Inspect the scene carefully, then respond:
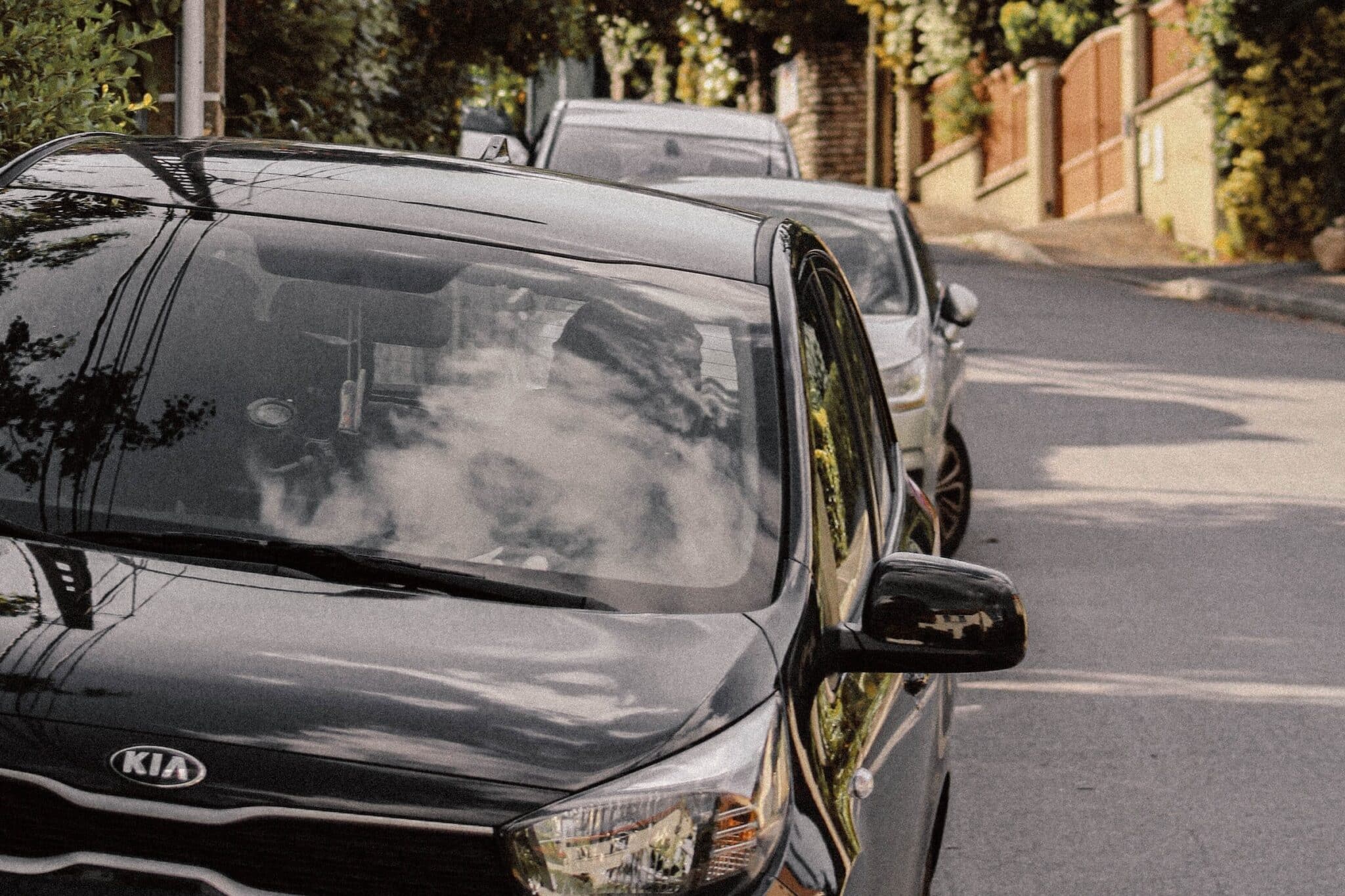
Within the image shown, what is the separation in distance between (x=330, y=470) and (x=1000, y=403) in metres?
11.8

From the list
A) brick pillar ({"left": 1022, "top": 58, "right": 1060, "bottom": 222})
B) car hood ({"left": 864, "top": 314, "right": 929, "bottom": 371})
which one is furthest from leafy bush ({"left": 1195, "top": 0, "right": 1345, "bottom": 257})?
car hood ({"left": 864, "top": 314, "right": 929, "bottom": 371})

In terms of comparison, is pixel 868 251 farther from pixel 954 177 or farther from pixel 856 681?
pixel 954 177

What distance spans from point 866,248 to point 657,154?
5.00 m

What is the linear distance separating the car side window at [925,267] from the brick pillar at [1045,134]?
26144 millimetres

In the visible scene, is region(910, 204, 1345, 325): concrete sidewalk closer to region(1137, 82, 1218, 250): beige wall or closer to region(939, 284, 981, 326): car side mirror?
region(1137, 82, 1218, 250): beige wall

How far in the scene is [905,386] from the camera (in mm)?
8648

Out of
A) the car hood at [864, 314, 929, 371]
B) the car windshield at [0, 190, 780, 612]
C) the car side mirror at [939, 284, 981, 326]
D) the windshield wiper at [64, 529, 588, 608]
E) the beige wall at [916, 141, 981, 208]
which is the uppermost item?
the beige wall at [916, 141, 981, 208]

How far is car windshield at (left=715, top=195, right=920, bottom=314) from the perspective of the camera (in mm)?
9562

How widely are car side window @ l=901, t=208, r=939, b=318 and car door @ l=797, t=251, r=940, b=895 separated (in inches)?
226

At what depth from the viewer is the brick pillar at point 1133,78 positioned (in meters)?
31.8

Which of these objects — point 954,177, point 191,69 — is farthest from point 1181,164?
point 191,69

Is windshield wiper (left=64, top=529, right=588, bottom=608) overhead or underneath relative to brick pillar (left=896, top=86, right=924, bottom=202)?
underneath

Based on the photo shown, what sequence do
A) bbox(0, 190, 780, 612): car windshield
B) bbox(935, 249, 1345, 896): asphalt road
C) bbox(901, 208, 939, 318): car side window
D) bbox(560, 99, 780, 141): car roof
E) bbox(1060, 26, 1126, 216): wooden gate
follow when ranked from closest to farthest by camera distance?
bbox(0, 190, 780, 612): car windshield, bbox(935, 249, 1345, 896): asphalt road, bbox(901, 208, 939, 318): car side window, bbox(560, 99, 780, 141): car roof, bbox(1060, 26, 1126, 216): wooden gate

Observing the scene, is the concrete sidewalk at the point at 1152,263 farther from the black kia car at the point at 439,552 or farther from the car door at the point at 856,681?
the black kia car at the point at 439,552
